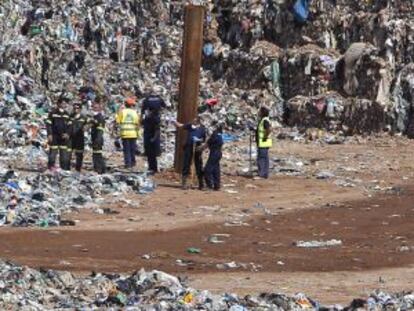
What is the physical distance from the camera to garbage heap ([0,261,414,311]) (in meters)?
8.59

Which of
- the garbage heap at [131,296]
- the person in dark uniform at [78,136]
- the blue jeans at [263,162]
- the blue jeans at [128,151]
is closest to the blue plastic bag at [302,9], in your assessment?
the blue jeans at [263,162]

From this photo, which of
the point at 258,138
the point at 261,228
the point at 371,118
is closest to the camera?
the point at 261,228

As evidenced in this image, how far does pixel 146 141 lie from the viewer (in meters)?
19.1

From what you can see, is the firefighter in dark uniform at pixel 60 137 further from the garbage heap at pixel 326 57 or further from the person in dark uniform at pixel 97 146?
the garbage heap at pixel 326 57

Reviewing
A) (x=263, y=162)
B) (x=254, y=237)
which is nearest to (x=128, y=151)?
(x=263, y=162)

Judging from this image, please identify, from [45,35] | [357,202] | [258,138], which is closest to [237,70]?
[45,35]

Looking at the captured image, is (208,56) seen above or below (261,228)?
above

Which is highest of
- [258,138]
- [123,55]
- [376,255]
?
[123,55]

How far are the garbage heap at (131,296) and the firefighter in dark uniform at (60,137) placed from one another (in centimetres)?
896

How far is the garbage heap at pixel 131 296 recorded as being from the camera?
28.2 feet

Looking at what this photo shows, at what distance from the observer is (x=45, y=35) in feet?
93.8

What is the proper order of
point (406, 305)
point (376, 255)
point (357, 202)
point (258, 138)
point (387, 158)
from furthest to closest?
point (387, 158) < point (258, 138) < point (357, 202) < point (376, 255) < point (406, 305)

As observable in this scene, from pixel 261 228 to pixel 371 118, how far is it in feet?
47.5

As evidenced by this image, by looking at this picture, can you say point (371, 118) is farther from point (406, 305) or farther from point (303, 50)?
point (406, 305)
